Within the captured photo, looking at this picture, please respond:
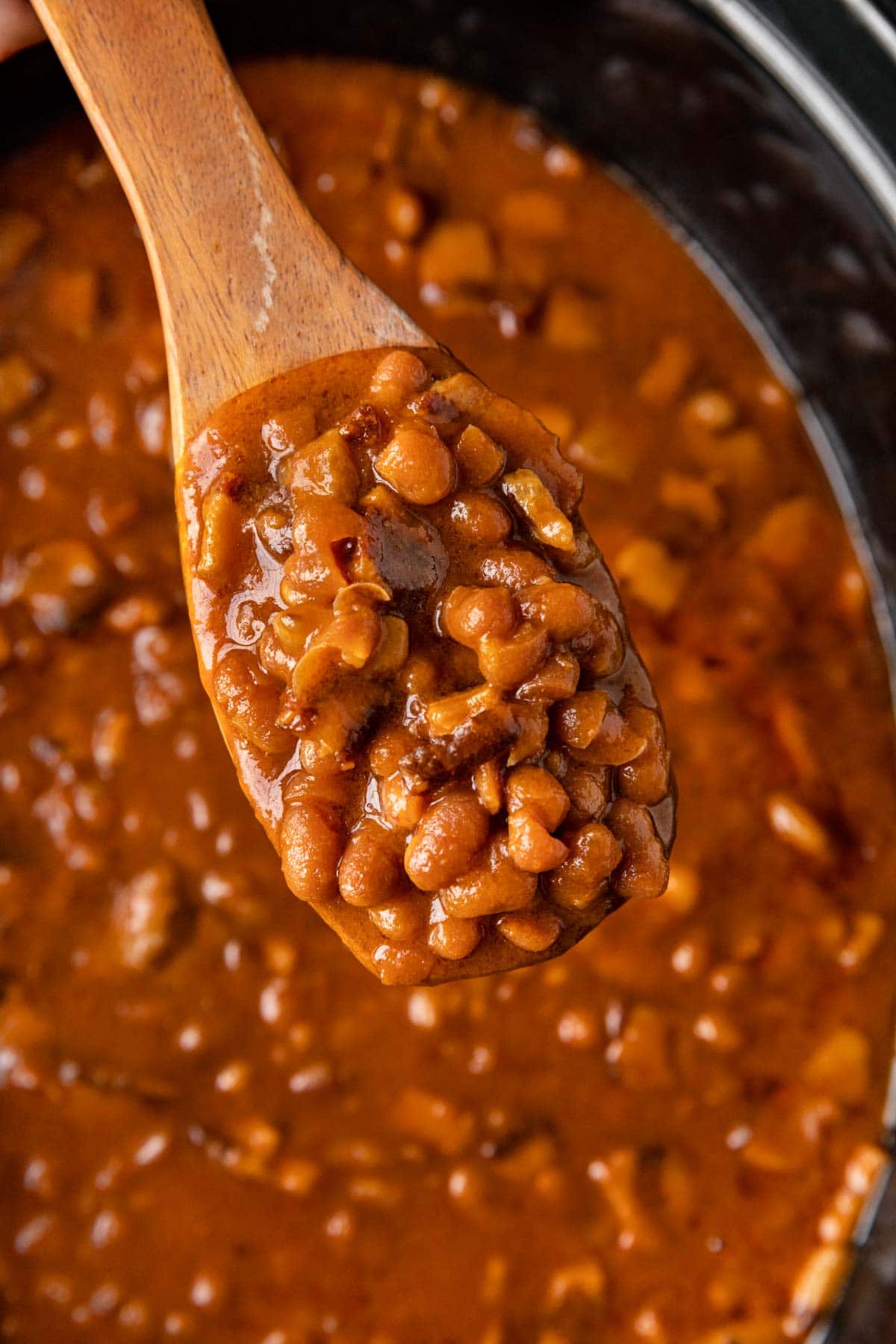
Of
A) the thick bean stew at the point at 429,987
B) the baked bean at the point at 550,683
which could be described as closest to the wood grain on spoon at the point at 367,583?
the baked bean at the point at 550,683

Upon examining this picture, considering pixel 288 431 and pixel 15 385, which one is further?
pixel 15 385

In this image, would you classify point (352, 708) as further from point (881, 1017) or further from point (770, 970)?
point (881, 1017)

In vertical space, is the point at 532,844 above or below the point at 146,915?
above

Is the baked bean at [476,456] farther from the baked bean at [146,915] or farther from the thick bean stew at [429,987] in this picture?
the baked bean at [146,915]

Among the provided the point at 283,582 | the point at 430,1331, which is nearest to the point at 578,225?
the point at 283,582

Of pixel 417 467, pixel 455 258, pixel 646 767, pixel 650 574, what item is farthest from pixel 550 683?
pixel 455 258

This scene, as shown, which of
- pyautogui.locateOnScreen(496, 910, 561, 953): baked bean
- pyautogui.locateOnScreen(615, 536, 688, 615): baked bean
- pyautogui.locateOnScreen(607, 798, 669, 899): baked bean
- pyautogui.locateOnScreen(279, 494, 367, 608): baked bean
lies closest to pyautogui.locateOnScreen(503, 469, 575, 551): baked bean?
pyautogui.locateOnScreen(279, 494, 367, 608): baked bean

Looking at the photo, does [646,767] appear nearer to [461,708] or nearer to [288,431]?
[461,708]
